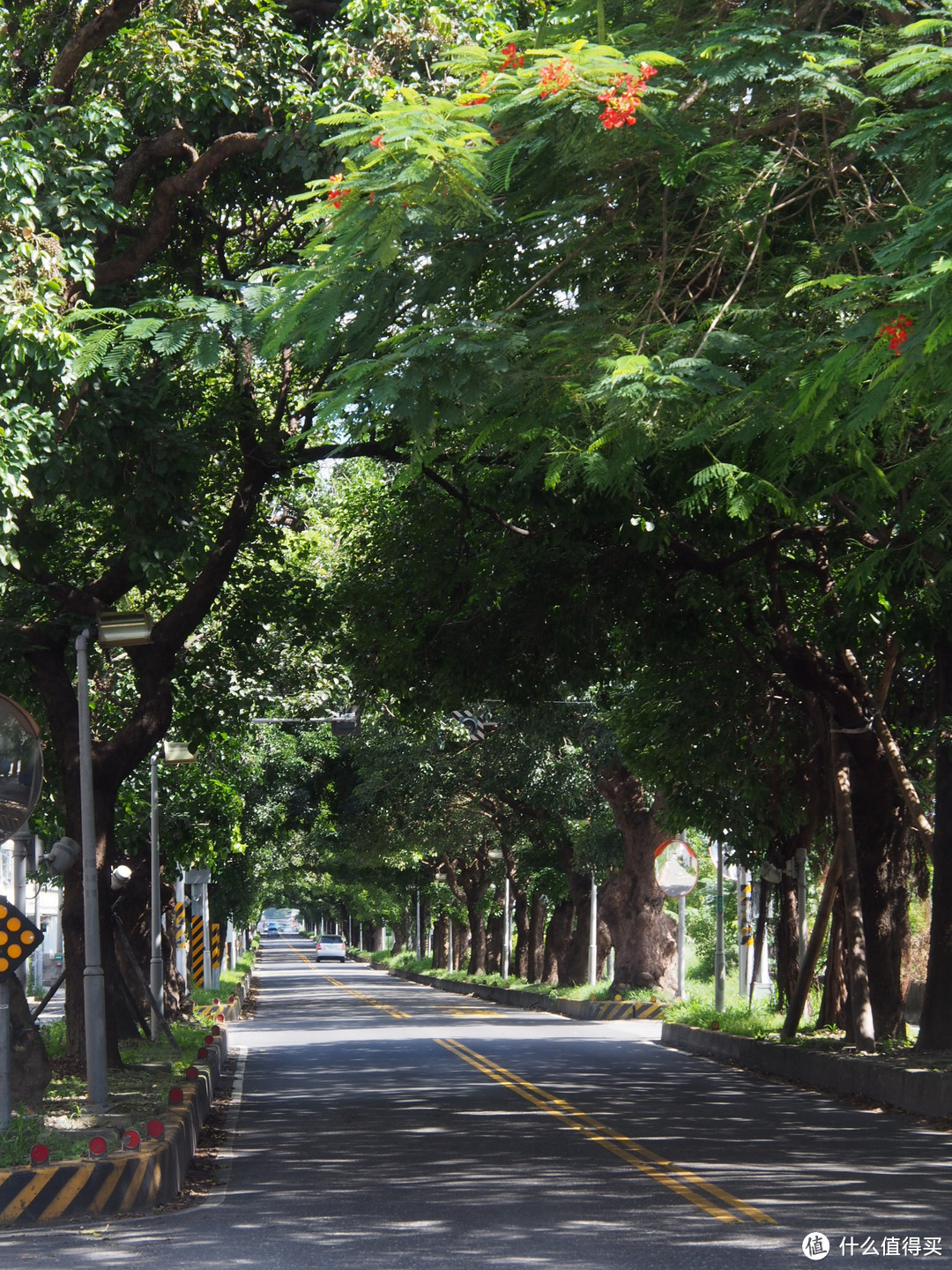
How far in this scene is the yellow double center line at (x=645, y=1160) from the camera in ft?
30.8

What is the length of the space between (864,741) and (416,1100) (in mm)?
6917

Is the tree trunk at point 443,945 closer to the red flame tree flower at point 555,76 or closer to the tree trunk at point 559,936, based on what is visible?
the tree trunk at point 559,936

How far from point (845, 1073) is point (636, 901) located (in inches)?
603

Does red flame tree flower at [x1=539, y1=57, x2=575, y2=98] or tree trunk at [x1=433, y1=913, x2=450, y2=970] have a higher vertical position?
red flame tree flower at [x1=539, y1=57, x2=575, y2=98]

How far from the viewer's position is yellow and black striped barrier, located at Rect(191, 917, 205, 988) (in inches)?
1219

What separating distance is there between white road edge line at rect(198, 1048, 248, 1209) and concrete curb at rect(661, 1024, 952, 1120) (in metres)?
6.53

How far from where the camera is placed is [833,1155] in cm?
1182

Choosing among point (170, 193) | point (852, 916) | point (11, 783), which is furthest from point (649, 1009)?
point (11, 783)

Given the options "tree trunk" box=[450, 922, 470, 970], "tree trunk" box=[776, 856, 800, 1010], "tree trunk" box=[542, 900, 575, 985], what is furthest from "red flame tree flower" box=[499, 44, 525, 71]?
"tree trunk" box=[450, 922, 470, 970]

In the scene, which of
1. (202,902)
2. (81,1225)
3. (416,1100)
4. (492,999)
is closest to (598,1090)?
(416,1100)

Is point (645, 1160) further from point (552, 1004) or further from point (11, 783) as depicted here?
point (552, 1004)

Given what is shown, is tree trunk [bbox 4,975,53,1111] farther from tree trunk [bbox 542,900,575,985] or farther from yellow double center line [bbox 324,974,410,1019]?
tree trunk [bbox 542,900,575,985]

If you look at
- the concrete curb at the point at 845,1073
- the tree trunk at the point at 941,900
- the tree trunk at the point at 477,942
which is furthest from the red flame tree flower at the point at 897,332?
the tree trunk at the point at 477,942

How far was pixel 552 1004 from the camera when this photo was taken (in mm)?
36469
